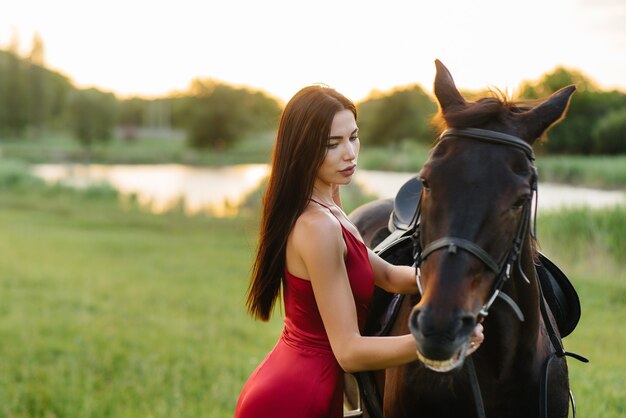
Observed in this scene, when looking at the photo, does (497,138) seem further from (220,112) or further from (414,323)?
(220,112)

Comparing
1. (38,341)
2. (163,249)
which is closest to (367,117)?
(163,249)

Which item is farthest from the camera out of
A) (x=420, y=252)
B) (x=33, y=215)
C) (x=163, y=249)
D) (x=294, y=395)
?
(x=33, y=215)

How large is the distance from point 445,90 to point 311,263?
685mm

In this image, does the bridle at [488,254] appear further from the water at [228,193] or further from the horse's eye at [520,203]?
the water at [228,193]

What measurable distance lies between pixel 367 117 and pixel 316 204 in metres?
28.4

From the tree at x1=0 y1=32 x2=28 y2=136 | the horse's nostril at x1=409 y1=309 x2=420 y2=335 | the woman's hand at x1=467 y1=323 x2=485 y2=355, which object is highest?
the tree at x1=0 y1=32 x2=28 y2=136

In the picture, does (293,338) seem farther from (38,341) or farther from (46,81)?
(46,81)

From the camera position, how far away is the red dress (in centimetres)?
215

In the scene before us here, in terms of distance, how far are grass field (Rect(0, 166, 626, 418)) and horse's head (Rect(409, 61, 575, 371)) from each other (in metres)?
2.92

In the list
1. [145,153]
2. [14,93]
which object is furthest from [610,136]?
[14,93]

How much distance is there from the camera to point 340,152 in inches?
84.0

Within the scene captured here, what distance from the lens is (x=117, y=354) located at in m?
5.96

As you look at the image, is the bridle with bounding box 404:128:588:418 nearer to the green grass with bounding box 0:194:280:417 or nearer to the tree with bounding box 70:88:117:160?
the green grass with bounding box 0:194:280:417

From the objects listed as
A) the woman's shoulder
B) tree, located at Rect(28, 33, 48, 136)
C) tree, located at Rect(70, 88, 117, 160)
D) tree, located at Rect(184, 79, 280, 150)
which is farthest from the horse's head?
tree, located at Rect(28, 33, 48, 136)
